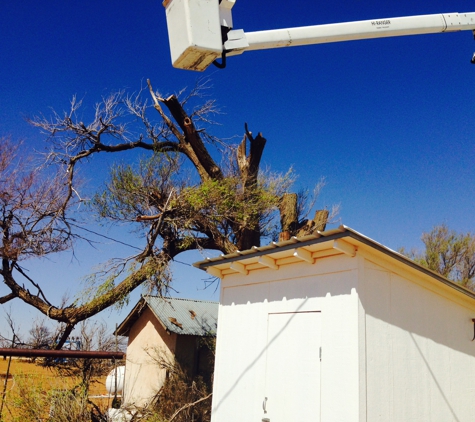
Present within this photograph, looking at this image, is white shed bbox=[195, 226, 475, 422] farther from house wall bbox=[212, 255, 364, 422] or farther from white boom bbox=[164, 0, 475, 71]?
white boom bbox=[164, 0, 475, 71]

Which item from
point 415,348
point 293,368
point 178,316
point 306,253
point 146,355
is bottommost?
point 146,355

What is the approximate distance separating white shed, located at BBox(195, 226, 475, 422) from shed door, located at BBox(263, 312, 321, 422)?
1 cm

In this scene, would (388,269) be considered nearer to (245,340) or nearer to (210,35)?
(245,340)

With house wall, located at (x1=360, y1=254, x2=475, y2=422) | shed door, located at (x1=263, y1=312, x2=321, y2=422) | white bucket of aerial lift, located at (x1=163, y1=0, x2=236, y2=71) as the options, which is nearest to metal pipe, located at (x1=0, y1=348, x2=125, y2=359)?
shed door, located at (x1=263, y1=312, x2=321, y2=422)

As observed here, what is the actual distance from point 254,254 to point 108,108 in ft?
25.2

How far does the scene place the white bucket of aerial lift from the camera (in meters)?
3.31

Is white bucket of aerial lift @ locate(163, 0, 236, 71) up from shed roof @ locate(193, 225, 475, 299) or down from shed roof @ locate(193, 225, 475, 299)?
up

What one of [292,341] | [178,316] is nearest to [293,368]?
[292,341]

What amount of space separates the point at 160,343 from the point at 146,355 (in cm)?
77

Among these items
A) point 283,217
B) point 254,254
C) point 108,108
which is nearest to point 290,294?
point 254,254

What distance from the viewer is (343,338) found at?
5812 millimetres

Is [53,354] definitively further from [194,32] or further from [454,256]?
[454,256]

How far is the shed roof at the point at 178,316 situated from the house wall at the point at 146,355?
335 mm

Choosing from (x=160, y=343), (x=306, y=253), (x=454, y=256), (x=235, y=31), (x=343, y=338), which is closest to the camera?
(x=235, y=31)
